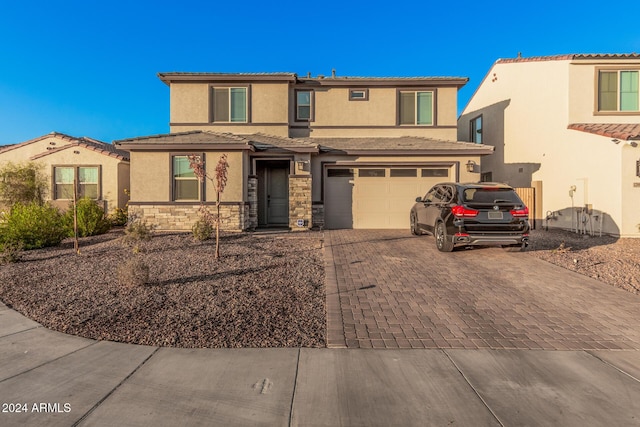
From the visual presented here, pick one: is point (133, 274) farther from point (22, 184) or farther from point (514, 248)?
point (22, 184)

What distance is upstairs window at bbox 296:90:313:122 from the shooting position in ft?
48.2

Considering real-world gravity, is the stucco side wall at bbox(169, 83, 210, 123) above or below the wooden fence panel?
above

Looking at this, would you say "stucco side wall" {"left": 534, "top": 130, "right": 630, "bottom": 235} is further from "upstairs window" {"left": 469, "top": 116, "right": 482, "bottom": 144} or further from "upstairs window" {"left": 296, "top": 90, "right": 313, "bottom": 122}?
"upstairs window" {"left": 296, "top": 90, "right": 313, "bottom": 122}

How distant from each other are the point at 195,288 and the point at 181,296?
0.38 meters

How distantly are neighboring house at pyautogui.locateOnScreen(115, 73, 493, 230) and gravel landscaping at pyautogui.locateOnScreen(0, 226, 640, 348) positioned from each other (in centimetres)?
299

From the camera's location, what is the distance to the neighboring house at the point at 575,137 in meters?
10.8

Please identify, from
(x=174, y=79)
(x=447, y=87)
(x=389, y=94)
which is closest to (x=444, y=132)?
(x=447, y=87)

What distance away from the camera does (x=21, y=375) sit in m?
3.15

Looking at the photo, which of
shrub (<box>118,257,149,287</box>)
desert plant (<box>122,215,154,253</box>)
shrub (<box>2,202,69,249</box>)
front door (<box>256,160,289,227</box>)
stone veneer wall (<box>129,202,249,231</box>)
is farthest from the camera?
front door (<box>256,160,289,227</box>)

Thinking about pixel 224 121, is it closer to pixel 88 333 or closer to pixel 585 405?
pixel 88 333

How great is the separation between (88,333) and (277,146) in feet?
30.6

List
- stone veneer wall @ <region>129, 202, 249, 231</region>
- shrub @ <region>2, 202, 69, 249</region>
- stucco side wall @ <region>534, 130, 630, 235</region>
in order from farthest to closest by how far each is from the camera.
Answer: stone veneer wall @ <region>129, 202, 249, 231</region>
stucco side wall @ <region>534, 130, 630, 235</region>
shrub @ <region>2, 202, 69, 249</region>

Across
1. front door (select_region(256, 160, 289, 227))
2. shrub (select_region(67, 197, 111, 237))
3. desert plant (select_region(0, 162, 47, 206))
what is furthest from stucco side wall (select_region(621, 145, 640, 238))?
desert plant (select_region(0, 162, 47, 206))

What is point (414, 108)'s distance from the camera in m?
14.7
